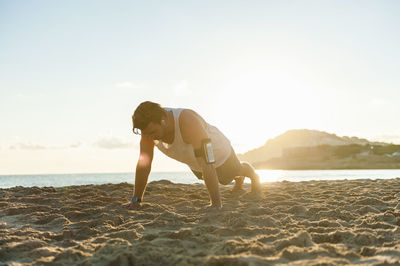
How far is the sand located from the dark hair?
3.13ft

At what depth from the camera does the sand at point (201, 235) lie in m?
1.92

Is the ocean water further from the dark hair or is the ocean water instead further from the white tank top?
the dark hair

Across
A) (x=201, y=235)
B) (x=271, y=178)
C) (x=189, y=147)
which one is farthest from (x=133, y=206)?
(x=271, y=178)

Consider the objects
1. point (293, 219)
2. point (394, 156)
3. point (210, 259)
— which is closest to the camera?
point (210, 259)

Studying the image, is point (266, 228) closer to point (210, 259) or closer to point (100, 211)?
Answer: point (210, 259)

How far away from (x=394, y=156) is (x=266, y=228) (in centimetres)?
6035

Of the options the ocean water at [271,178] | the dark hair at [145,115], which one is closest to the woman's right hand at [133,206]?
the dark hair at [145,115]

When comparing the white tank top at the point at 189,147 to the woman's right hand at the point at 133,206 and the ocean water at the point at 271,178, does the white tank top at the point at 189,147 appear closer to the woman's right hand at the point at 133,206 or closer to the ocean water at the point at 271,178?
the woman's right hand at the point at 133,206

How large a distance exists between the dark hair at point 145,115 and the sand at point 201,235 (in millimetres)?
953

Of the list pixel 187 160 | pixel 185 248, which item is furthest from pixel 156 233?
pixel 187 160

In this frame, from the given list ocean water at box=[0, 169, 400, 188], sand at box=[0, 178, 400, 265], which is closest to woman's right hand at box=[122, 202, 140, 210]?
sand at box=[0, 178, 400, 265]

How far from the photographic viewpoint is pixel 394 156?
5394 cm

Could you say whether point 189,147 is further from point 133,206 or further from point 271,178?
point 271,178

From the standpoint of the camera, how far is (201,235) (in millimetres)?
2389
